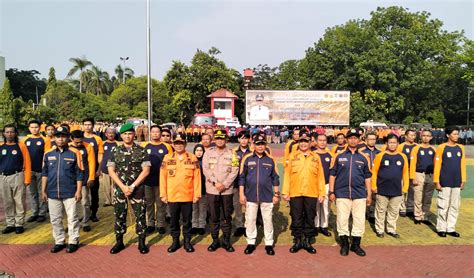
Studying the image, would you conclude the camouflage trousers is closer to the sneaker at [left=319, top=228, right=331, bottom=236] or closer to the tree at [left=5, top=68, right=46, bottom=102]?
the sneaker at [left=319, top=228, right=331, bottom=236]

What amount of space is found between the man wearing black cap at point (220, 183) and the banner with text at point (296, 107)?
2428 cm

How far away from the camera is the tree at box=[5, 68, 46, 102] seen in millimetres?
63588

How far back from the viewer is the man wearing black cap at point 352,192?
18.8ft

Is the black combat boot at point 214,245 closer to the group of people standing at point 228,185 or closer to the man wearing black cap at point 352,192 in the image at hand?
the group of people standing at point 228,185

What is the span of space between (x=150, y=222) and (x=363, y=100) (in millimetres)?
34081

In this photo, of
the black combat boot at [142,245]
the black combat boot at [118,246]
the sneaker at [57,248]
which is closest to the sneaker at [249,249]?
the black combat boot at [142,245]

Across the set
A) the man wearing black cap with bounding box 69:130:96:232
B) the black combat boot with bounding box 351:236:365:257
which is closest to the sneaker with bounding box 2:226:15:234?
the man wearing black cap with bounding box 69:130:96:232

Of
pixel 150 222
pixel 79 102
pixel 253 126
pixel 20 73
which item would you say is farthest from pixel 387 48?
pixel 20 73

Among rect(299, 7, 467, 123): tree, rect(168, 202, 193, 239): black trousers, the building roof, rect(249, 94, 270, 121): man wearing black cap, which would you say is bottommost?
rect(168, 202, 193, 239): black trousers

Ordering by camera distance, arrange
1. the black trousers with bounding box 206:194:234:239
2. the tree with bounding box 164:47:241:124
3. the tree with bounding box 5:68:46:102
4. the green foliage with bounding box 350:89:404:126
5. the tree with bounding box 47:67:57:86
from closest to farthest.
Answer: the black trousers with bounding box 206:194:234:239, the green foliage with bounding box 350:89:404:126, the tree with bounding box 164:47:241:124, the tree with bounding box 47:67:57:86, the tree with bounding box 5:68:46:102

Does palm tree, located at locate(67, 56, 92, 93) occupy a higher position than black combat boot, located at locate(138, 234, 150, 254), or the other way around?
palm tree, located at locate(67, 56, 92, 93)

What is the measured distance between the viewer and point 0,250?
5.82 metres

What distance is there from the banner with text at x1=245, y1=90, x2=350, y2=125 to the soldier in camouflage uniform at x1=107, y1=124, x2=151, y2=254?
24576 mm

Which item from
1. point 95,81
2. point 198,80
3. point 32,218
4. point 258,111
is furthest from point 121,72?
point 32,218
